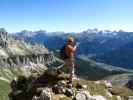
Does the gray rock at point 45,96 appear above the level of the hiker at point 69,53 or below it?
below

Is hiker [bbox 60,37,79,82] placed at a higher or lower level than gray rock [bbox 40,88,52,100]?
higher

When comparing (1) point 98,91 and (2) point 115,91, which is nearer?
(1) point 98,91

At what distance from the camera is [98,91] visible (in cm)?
4169

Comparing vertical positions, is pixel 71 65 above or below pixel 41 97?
above

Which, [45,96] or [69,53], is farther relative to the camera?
[69,53]

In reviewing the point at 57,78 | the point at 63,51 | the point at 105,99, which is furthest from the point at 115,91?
the point at 63,51

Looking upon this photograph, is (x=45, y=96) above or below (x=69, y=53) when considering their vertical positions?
below

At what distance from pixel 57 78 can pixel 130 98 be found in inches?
454

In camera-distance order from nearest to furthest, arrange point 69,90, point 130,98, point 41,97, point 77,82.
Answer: point 41,97
point 69,90
point 77,82
point 130,98

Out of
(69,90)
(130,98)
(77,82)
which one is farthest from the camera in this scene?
(130,98)

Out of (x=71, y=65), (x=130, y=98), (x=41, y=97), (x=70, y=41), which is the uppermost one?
(x=70, y=41)

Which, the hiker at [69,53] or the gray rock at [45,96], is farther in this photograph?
the hiker at [69,53]

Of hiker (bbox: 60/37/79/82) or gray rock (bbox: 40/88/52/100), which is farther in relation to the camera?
hiker (bbox: 60/37/79/82)

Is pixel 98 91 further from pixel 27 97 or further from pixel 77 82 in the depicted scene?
pixel 27 97
